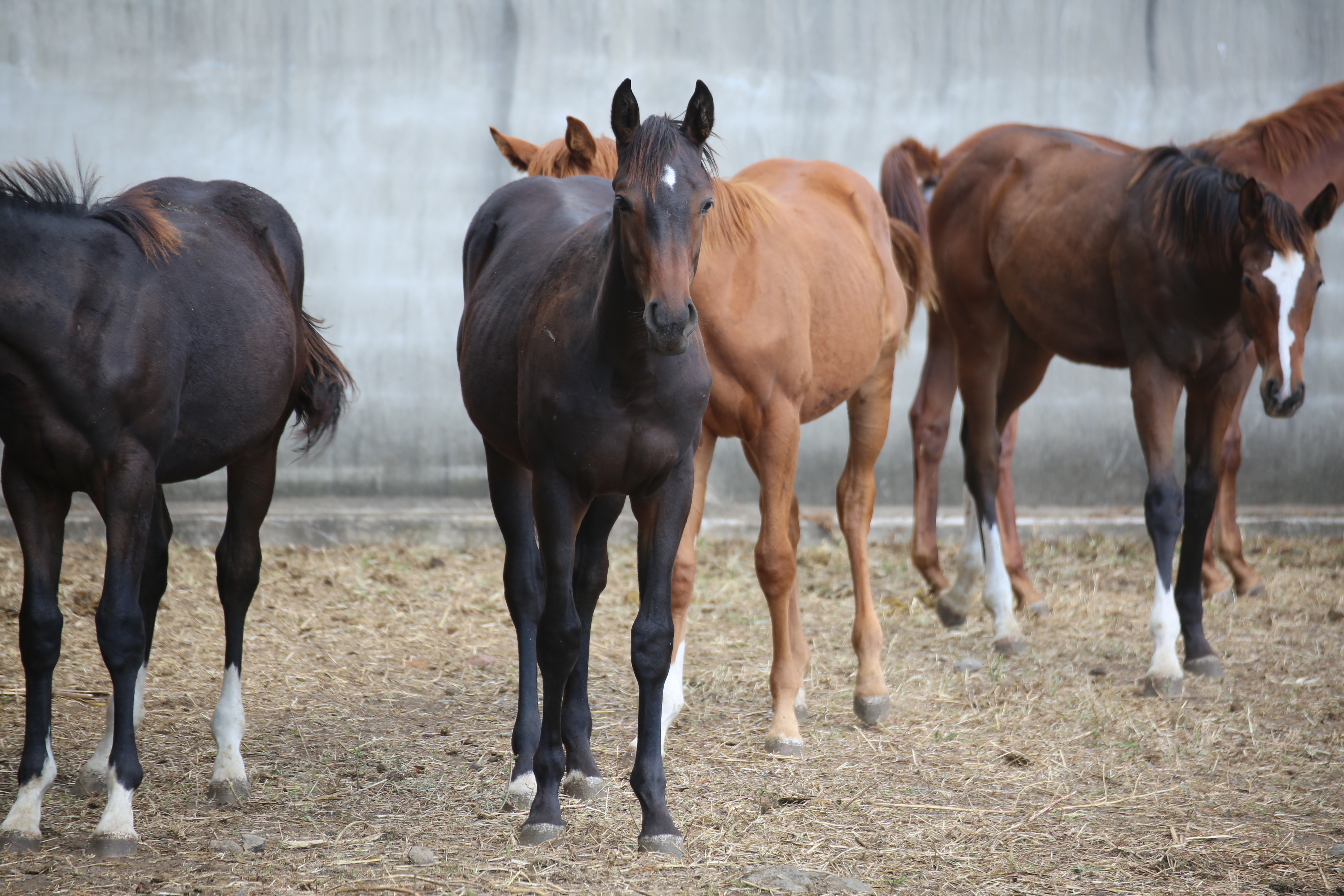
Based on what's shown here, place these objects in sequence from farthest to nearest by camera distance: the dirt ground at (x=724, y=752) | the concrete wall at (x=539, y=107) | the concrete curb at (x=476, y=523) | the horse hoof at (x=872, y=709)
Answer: the concrete wall at (x=539, y=107), the concrete curb at (x=476, y=523), the horse hoof at (x=872, y=709), the dirt ground at (x=724, y=752)

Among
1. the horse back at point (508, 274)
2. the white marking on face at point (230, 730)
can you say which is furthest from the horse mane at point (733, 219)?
the white marking on face at point (230, 730)

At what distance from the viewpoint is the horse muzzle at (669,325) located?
2484 millimetres

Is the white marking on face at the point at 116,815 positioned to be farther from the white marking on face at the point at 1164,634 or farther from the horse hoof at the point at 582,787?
the white marking on face at the point at 1164,634

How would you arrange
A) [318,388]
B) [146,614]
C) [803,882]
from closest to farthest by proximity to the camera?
1. [803,882]
2. [146,614]
3. [318,388]

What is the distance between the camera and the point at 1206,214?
448 centimetres

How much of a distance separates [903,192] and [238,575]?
3973 millimetres

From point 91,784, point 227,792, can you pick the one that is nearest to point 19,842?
point 91,784

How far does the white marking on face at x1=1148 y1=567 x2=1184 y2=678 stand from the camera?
15.0 feet

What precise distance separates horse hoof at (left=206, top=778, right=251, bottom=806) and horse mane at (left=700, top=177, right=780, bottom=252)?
2.23 meters

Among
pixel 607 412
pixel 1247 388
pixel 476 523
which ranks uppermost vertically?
pixel 607 412

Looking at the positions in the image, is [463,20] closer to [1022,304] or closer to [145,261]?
[1022,304]

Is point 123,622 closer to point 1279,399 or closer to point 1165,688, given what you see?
point 1165,688

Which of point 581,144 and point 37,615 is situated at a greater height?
point 581,144

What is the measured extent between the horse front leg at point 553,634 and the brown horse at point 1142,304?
2.73m
